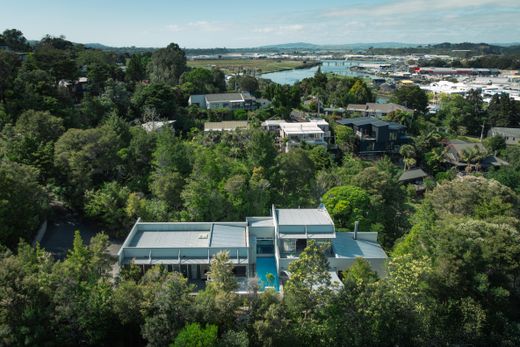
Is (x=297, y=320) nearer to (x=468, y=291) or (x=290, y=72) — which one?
(x=468, y=291)

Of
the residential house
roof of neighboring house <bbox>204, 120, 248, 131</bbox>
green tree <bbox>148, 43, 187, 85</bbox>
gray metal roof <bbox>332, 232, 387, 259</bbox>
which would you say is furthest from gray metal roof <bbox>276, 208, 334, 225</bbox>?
green tree <bbox>148, 43, 187, 85</bbox>

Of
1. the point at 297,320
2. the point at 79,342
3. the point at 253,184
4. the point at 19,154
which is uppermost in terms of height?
the point at 19,154

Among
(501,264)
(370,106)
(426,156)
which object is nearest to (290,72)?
(370,106)

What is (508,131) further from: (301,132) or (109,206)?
(109,206)

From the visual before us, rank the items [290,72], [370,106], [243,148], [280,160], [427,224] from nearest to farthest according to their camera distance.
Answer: [427,224], [280,160], [243,148], [370,106], [290,72]

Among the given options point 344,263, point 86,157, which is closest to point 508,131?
point 344,263

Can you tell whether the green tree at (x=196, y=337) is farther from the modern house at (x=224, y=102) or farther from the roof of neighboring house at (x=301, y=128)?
the modern house at (x=224, y=102)
